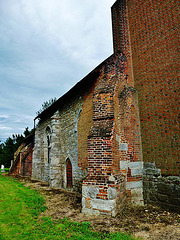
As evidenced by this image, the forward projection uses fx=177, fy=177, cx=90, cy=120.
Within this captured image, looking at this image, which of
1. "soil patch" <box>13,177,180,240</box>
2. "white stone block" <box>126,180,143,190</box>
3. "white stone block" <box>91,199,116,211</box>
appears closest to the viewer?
"soil patch" <box>13,177,180,240</box>

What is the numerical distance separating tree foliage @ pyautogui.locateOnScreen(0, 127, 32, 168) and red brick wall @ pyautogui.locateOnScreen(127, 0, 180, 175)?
26.0 m

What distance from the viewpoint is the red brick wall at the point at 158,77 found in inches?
225

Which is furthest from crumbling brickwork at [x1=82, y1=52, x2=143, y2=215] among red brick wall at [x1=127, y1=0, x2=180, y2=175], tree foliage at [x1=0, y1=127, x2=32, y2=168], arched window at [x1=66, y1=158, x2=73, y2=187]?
tree foliage at [x1=0, y1=127, x2=32, y2=168]

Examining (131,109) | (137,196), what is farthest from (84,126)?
(137,196)

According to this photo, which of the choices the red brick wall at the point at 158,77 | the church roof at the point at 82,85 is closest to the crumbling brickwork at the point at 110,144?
the church roof at the point at 82,85

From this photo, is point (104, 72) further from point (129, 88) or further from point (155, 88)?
point (155, 88)

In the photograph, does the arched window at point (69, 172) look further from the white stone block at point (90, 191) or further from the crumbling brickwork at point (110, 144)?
the white stone block at point (90, 191)

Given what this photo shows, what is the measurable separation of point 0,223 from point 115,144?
3.94 metres

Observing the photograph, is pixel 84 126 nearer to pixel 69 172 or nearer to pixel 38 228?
pixel 69 172

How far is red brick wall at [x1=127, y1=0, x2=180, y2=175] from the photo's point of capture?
571 centimetres

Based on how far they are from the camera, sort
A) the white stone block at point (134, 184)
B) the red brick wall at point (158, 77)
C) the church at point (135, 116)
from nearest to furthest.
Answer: the church at point (135, 116) → the red brick wall at point (158, 77) → the white stone block at point (134, 184)

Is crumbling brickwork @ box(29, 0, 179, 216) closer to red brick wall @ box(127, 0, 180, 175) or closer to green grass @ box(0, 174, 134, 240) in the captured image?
red brick wall @ box(127, 0, 180, 175)

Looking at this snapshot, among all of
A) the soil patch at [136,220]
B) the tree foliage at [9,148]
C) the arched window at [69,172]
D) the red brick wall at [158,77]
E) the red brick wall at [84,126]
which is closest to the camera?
the soil patch at [136,220]

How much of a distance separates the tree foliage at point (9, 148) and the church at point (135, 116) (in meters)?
23.0
